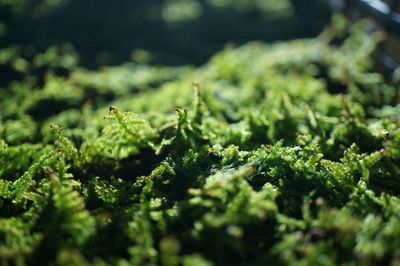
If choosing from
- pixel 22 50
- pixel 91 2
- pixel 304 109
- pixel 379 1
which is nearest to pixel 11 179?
pixel 304 109

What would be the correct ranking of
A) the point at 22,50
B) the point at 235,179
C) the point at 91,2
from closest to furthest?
the point at 235,179, the point at 22,50, the point at 91,2

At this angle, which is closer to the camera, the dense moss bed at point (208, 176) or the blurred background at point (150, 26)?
the dense moss bed at point (208, 176)

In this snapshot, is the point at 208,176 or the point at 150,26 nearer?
the point at 208,176

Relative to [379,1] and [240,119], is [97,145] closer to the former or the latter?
[240,119]

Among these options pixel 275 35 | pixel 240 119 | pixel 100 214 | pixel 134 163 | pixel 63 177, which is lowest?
pixel 275 35

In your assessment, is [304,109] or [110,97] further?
[110,97]

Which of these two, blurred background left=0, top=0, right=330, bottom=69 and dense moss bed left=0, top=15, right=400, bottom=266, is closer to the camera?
dense moss bed left=0, top=15, right=400, bottom=266

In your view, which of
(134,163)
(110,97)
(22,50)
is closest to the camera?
(134,163)

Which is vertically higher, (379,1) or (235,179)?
(235,179)
